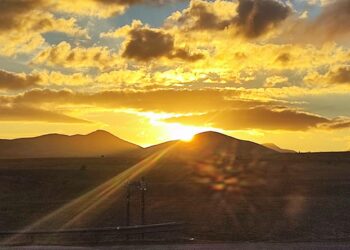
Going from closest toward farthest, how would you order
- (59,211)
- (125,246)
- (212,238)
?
(125,246), (212,238), (59,211)

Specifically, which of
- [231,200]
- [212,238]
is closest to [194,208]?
[231,200]

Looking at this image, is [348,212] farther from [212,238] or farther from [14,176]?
[14,176]

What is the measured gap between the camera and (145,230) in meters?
22.7

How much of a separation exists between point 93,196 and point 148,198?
4.79 metres

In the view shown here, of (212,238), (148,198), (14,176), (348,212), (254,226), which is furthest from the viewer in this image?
(14,176)

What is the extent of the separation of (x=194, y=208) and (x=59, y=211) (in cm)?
779

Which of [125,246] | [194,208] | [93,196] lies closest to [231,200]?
[194,208]

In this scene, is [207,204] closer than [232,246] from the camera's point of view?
No

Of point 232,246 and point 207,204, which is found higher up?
point 207,204

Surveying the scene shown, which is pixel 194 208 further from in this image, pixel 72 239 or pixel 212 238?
pixel 72 239

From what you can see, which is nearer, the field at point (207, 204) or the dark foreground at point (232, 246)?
the dark foreground at point (232, 246)

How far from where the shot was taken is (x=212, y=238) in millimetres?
24516

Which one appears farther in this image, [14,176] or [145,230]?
[14,176]

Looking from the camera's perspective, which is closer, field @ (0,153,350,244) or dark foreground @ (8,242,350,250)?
dark foreground @ (8,242,350,250)
